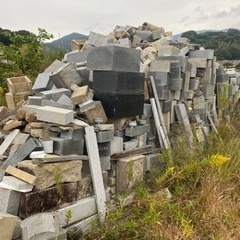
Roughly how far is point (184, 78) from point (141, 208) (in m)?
2.93

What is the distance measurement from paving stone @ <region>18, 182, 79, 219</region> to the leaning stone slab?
0.99 ft

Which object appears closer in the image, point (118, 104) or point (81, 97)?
point (81, 97)

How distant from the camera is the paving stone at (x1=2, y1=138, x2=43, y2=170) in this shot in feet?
11.4

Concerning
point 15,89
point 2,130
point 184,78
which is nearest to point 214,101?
point 184,78

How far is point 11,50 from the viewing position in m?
7.31

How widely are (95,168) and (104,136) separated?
1.32ft

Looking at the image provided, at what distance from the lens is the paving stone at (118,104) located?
4.16 meters

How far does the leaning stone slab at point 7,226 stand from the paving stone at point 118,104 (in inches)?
72.7

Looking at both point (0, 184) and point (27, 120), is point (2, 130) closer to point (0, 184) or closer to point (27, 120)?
point (27, 120)

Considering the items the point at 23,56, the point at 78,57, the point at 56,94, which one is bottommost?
the point at 56,94

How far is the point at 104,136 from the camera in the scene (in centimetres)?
→ 387

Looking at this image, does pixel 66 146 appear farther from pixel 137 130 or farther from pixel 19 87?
pixel 19 87

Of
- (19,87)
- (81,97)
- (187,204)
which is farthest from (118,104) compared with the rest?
(19,87)

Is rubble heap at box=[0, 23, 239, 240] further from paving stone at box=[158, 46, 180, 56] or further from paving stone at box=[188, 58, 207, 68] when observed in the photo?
paving stone at box=[188, 58, 207, 68]
